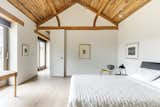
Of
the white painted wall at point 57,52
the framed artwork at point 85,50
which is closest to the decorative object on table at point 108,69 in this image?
the framed artwork at point 85,50

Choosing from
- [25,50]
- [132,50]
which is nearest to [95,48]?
[132,50]

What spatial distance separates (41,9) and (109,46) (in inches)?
150

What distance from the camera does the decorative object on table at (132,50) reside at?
207 inches

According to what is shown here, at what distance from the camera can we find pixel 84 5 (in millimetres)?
7449

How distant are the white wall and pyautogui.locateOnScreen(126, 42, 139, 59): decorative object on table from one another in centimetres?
160

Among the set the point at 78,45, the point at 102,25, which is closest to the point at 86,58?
the point at 78,45

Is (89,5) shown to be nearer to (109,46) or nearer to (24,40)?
(109,46)

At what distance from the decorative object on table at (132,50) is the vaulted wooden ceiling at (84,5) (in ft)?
4.22

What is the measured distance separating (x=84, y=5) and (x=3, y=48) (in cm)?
432

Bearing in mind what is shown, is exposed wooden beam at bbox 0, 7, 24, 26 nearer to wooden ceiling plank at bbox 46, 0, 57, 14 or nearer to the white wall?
wooden ceiling plank at bbox 46, 0, 57, 14

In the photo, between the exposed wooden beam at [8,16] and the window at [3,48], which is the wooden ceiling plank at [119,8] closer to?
the exposed wooden beam at [8,16]

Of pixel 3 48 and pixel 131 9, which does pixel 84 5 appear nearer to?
pixel 131 9

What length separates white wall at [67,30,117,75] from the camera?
25.3ft

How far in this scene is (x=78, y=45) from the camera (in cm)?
773
